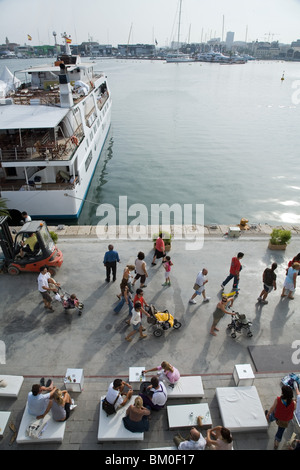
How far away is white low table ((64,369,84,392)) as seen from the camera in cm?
655

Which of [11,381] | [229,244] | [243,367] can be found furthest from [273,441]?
[229,244]

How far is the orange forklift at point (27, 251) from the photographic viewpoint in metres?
10.1

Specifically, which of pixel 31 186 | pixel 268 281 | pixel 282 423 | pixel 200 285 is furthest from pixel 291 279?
pixel 31 186

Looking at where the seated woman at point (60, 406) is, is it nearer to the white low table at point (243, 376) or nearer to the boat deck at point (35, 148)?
the white low table at point (243, 376)

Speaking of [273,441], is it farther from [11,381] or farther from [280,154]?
[280,154]

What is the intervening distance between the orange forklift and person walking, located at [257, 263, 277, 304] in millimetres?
6518

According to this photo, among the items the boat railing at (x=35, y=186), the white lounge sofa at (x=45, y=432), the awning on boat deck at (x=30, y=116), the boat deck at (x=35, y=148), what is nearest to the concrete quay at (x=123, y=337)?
the white lounge sofa at (x=45, y=432)

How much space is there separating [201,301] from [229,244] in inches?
143

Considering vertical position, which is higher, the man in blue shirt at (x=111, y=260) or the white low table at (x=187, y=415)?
the man in blue shirt at (x=111, y=260)

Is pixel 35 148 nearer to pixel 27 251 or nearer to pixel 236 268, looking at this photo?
pixel 27 251

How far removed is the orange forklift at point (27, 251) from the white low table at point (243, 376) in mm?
6477

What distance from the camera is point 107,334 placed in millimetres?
8281

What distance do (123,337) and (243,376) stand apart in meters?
3.09

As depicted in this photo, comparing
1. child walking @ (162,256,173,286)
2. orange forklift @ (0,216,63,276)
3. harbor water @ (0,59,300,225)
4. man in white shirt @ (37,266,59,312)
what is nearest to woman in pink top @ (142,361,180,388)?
child walking @ (162,256,173,286)
